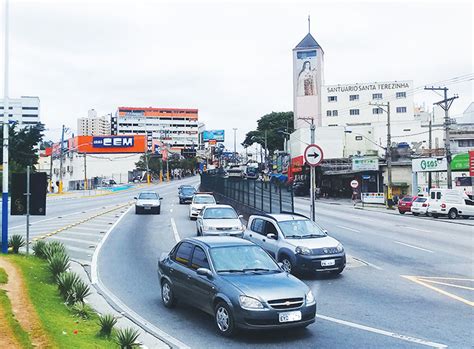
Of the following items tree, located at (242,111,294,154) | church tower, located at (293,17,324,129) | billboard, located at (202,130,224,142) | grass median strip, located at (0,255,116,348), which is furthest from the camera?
billboard, located at (202,130,224,142)

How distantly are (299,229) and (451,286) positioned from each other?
4284 mm

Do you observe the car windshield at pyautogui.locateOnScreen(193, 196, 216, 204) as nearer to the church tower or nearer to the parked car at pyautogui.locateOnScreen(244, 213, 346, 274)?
the parked car at pyautogui.locateOnScreen(244, 213, 346, 274)

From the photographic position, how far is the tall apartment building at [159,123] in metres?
188

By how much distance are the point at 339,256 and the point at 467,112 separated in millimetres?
91243

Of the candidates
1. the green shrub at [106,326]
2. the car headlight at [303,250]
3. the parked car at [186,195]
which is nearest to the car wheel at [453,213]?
the parked car at [186,195]

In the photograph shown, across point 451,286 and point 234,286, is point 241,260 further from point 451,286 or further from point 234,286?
point 451,286

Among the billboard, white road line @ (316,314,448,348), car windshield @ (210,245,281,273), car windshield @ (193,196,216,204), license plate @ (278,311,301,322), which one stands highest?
the billboard

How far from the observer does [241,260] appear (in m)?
9.53

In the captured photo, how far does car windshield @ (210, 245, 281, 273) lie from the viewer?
923cm

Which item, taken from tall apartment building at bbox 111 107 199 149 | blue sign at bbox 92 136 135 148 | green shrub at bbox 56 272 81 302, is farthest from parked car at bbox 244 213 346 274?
tall apartment building at bbox 111 107 199 149

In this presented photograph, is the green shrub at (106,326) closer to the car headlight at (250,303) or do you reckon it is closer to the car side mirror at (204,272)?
the car side mirror at (204,272)

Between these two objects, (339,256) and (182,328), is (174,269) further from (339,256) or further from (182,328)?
(339,256)

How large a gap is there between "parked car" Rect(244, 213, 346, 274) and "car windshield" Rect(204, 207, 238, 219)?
6.00 meters

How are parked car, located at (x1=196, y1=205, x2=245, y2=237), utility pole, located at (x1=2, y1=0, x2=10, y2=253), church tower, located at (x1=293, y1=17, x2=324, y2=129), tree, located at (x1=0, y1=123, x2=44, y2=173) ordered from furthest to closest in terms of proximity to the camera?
church tower, located at (x1=293, y1=17, x2=324, y2=129)
tree, located at (x1=0, y1=123, x2=44, y2=173)
parked car, located at (x1=196, y1=205, x2=245, y2=237)
utility pole, located at (x1=2, y1=0, x2=10, y2=253)
